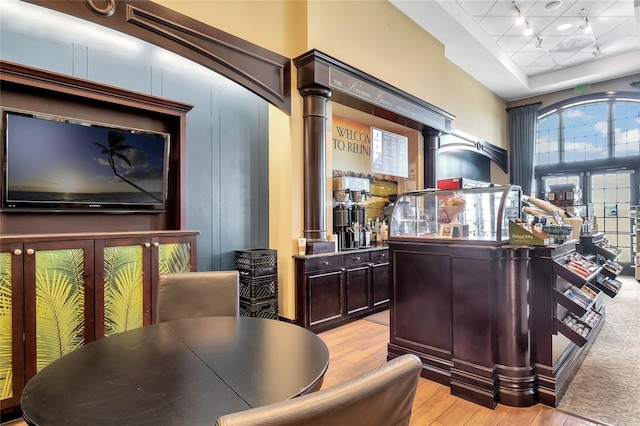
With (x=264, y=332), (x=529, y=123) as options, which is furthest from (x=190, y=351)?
(x=529, y=123)

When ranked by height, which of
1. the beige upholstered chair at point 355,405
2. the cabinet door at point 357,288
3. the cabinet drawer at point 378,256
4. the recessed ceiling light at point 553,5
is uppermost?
the recessed ceiling light at point 553,5

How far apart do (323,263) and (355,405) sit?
3.32 m

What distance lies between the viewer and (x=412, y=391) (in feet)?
2.73

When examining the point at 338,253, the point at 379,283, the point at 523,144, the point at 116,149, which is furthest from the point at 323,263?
the point at 523,144

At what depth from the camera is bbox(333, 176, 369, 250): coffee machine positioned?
463 centimetres

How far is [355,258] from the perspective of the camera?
4441mm

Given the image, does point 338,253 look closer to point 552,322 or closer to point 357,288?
point 357,288

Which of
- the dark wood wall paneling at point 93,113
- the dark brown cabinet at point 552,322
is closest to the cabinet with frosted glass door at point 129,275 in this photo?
the dark wood wall paneling at point 93,113

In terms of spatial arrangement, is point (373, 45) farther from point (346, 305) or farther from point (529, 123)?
point (529, 123)

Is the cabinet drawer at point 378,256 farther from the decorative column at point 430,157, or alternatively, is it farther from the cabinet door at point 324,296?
the decorative column at point 430,157

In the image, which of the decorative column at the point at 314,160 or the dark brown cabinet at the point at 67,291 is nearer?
the dark brown cabinet at the point at 67,291

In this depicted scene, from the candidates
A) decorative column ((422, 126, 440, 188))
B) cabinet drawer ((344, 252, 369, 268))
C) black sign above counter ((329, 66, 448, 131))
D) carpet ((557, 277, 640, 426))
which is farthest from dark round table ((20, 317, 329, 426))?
decorative column ((422, 126, 440, 188))

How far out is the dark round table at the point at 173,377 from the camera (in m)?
0.98

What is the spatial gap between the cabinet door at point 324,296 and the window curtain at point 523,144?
6.70 m
